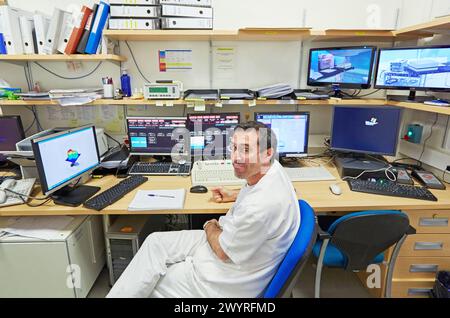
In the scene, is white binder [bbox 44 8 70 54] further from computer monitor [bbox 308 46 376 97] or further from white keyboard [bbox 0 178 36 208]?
computer monitor [bbox 308 46 376 97]

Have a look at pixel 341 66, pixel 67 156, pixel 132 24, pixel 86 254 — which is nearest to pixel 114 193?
pixel 67 156

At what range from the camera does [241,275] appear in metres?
1.19

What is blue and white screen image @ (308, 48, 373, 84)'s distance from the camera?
76.8 inches

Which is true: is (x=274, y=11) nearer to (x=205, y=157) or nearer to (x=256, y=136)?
(x=205, y=157)

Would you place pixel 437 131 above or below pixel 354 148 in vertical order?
above

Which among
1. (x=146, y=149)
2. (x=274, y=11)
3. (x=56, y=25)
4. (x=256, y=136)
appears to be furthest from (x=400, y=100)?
(x=56, y=25)

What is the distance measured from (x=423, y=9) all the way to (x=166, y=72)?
1.94 m

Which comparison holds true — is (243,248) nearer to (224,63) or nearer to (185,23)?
(185,23)

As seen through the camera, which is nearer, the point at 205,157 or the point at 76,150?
the point at 76,150

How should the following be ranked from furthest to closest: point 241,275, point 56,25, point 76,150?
1. point 56,25
2. point 76,150
3. point 241,275

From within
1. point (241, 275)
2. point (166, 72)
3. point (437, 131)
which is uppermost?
point (166, 72)

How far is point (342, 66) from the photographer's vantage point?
203cm

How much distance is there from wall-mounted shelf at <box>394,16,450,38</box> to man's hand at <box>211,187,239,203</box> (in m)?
1.49

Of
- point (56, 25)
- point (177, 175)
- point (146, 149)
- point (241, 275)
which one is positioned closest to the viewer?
point (241, 275)
